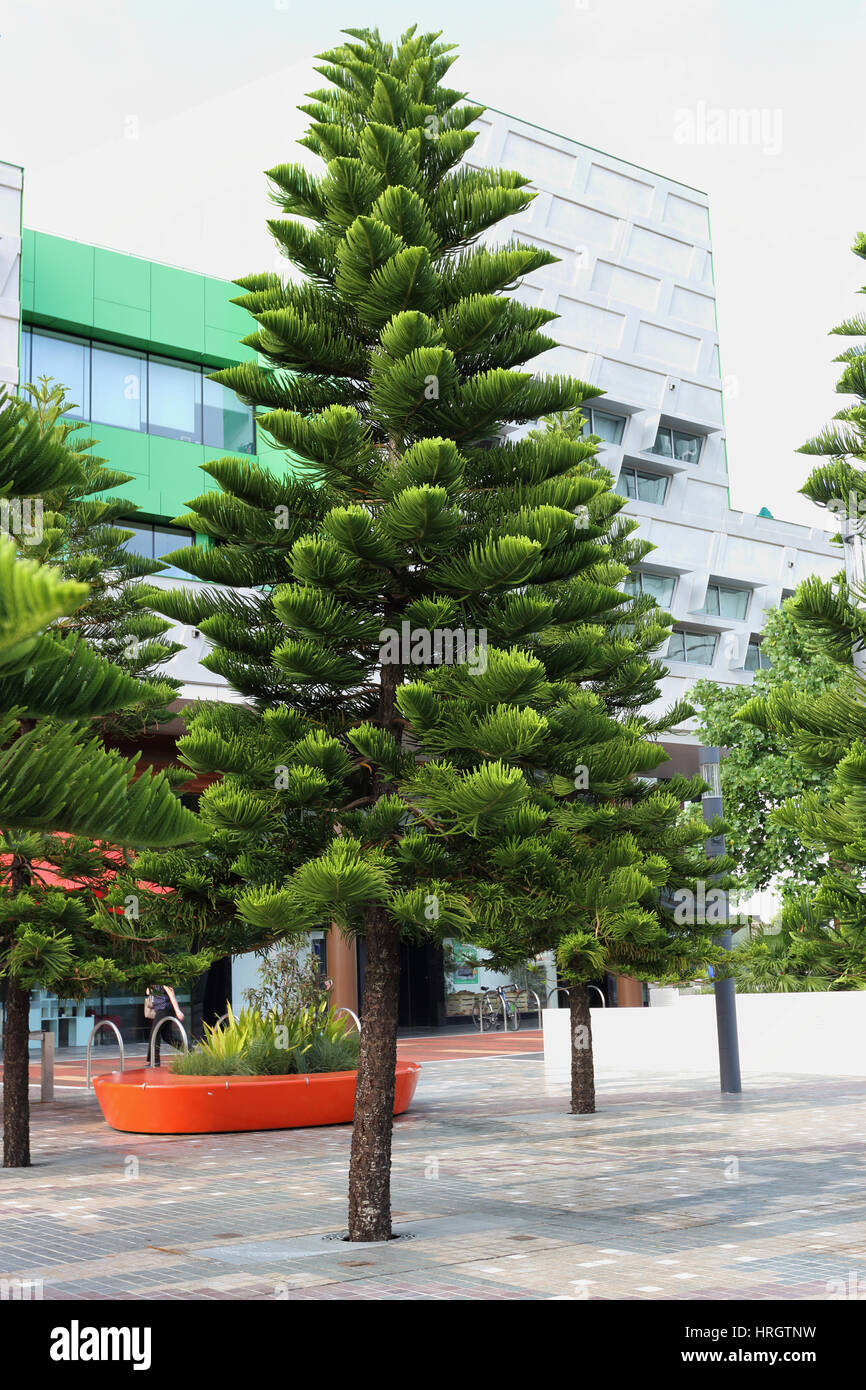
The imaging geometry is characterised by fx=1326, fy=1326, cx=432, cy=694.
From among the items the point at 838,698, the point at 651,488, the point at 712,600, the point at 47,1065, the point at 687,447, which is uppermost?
the point at 687,447

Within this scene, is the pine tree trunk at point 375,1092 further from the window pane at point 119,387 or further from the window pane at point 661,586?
the window pane at point 661,586

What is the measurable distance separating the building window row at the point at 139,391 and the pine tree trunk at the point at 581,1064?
13804 mm

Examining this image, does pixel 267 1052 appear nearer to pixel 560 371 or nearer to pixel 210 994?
pixel 210 994

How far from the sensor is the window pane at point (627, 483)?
116 ft

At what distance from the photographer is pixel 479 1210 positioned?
8.23 m

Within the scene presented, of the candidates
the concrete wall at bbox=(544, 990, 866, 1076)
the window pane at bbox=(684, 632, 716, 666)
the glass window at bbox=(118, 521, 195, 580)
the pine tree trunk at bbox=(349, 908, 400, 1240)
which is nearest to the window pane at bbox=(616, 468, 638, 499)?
the window pane at bbox=(684, 632, 716, 666)

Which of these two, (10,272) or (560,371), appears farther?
(560,371)

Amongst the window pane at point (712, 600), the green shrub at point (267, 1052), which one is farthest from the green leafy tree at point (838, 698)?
the window pane at point (712, 600)

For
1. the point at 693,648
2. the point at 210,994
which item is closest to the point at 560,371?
the point at 693,648

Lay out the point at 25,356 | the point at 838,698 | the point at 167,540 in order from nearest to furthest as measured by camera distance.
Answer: the point at 838,698 < the point at 25,356 < the point at 167,540

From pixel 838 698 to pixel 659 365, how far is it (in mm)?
28849

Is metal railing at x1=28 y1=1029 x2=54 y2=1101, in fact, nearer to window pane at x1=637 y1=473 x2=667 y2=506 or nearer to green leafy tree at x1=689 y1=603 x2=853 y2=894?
green leafy tree at x1=689 y1=603 x2=853 y2=894

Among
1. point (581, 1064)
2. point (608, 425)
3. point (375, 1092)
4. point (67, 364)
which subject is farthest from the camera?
point (608, 425)
